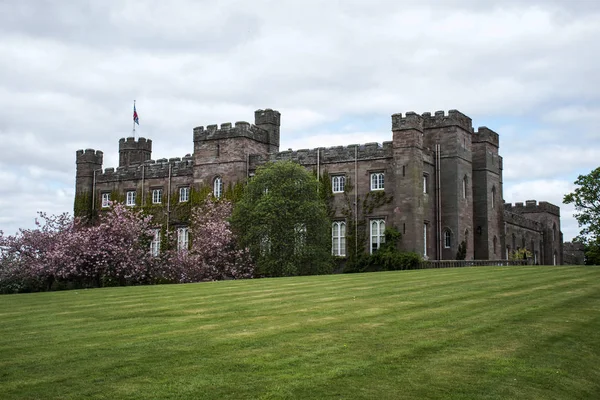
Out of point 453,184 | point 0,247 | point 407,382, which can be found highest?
point 453,184

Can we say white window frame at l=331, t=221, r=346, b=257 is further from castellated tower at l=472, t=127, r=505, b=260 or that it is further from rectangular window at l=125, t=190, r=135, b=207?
rectangular window at l=125, t=190, r=135, b=207

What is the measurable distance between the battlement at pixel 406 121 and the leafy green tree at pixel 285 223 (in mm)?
5939

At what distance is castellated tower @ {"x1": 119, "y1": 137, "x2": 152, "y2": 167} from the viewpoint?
183 feet

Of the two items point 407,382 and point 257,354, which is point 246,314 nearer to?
point 257,354

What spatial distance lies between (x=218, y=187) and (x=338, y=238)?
29.7 feet

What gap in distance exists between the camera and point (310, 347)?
11.7 metres

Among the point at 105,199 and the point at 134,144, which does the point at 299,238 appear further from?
the point at 134,144

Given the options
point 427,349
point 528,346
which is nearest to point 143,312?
point 427,349

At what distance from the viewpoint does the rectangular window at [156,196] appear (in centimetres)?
5000

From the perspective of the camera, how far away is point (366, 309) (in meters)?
15.6

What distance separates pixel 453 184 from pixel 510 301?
2583 centimetres

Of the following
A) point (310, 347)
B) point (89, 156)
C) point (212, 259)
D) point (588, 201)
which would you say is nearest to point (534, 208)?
point (588, 201)

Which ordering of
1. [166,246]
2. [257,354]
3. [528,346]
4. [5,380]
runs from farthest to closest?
[166,246], [528,346], [257,354], [5,380]

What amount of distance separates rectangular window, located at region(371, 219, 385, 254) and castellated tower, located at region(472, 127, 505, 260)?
720cm
